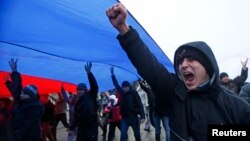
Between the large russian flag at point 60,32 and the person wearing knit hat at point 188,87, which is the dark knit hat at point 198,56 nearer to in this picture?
the person wearing knit hat at point 188,87

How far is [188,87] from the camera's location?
2254 millimetres

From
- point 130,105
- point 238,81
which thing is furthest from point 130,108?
point 238,81

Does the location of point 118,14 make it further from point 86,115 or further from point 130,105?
point 130,105

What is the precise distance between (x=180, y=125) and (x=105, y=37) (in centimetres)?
339

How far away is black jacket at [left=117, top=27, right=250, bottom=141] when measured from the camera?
7.02 feet

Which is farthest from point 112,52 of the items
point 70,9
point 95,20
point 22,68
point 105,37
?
point 22,68

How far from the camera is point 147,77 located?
7.06 feet

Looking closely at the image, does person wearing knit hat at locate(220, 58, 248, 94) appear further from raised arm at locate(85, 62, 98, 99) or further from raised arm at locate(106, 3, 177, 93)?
raised arm at locate(106, 3, 177, 93)

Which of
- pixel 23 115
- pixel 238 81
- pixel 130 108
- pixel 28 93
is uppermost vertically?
pixel 238 81

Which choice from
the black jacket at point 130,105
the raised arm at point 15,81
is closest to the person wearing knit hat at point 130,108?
the black jacket at point 130,105

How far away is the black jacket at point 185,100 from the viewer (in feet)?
7.02

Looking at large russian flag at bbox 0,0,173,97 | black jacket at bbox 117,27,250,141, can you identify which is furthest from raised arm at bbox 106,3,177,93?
large russian flag at bbox 0,0,173,97

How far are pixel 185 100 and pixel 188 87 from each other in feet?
0.29

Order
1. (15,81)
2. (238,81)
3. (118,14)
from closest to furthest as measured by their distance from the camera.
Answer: (118,14) → (15,81) → (238,81)
